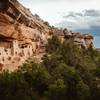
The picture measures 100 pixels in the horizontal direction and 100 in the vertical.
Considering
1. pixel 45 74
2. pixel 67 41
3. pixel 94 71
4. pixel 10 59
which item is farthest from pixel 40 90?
pixel 67 41

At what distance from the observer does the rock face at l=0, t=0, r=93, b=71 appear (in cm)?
4272

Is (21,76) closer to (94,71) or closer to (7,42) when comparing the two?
(7,42)

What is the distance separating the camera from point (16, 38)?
46.0m

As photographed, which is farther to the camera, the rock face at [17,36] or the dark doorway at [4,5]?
the rock face at [17,36]

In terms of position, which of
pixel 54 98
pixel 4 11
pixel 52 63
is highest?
pixel 4 11

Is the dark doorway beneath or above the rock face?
above

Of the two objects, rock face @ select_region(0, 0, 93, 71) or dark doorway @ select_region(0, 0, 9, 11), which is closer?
dark doorway @ select_region(0, 0, 9, 11)

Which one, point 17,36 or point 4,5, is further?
point 17,36

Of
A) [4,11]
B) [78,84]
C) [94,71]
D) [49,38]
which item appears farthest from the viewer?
[49,38]

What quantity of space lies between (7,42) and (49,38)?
12.6 m

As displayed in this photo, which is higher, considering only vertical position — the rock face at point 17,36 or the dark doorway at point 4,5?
the dark doorway at point 4,5

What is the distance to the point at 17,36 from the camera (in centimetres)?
4612

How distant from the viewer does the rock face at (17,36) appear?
4272cm

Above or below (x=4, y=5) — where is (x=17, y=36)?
below
